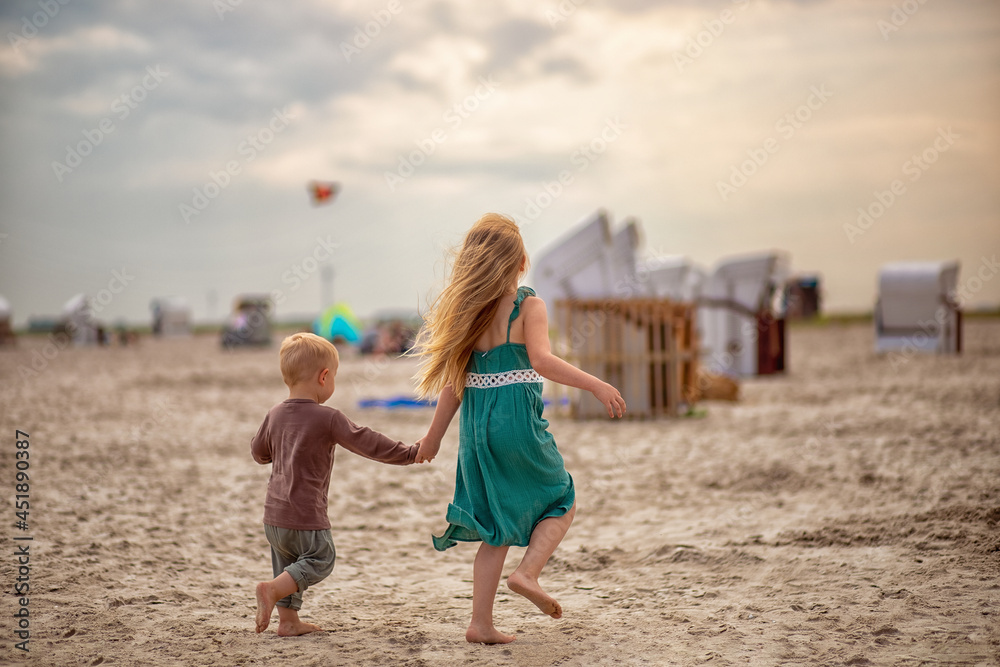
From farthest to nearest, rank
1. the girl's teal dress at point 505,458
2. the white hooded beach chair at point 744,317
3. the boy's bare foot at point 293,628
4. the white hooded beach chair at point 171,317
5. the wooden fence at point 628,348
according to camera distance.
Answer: the white hooded beach chair at point 171,317 → the white hooded beach chair at point 744,317 → the wooden fence at point 628,348 → the boy's bare foot at point 293,628 → the girl's teal dress at point 505,458

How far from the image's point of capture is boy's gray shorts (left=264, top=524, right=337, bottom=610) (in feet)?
10.5

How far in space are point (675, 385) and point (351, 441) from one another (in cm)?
861

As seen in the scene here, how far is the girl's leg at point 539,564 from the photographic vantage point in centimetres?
296

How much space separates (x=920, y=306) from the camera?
2194cm

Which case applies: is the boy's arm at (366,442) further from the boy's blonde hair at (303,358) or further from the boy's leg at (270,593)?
the boy's leg at (270,593)

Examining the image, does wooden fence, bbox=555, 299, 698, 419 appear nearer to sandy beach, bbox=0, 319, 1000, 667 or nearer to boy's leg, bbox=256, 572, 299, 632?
sandy beach, bbox=0, 319, 1000, 667

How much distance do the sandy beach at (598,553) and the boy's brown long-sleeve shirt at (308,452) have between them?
539 millimetres

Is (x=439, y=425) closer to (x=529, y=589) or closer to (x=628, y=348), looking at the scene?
(x=529, y=589)

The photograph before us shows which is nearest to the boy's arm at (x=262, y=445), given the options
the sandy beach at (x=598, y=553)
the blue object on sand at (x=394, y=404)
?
the sandy beach at (x=598, y=553)

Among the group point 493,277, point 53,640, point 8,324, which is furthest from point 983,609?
point 8,324

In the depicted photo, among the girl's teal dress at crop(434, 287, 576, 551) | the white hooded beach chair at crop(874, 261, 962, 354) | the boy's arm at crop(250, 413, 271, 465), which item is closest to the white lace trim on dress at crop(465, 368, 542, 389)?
the girl's teal dress at crop(434, 287, 576, 551)

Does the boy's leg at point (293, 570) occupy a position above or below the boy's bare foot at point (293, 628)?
above

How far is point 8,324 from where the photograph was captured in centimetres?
4041

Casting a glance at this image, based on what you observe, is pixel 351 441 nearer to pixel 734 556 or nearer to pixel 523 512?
pixel 523 512
